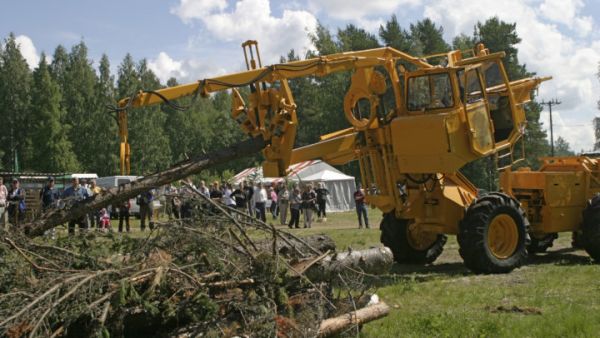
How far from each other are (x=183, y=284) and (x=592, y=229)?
27.7 feet

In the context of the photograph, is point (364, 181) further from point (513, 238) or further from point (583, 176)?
point (583, 176)

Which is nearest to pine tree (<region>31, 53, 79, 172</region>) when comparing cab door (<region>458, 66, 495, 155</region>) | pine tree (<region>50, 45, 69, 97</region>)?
pine tree (<region>50, 45, 69, 97</region>)

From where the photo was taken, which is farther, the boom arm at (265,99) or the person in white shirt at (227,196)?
the person in white shirt at (227,196)

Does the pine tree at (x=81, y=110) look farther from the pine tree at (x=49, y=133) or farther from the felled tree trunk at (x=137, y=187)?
the felled tree trunk at (x=137, y=187)

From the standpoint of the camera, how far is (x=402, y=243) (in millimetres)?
12461

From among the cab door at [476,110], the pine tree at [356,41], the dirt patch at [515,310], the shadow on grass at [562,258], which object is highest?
the pine tree at [356,41]

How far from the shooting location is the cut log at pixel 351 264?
7309mm

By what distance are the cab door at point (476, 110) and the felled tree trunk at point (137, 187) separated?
347cm

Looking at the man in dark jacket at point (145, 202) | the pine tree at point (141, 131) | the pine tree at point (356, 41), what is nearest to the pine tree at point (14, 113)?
the pine tree at point (141, 131)

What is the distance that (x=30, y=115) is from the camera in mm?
57344

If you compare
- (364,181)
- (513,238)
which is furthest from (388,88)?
(513,238)

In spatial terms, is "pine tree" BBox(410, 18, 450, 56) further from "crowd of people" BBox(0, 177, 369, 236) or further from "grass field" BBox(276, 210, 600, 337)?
"grass field" BBox(276, 210, 600, 337)

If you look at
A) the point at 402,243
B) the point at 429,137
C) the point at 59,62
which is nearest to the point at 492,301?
the point at 429,137

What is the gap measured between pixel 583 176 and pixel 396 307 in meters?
5.99
